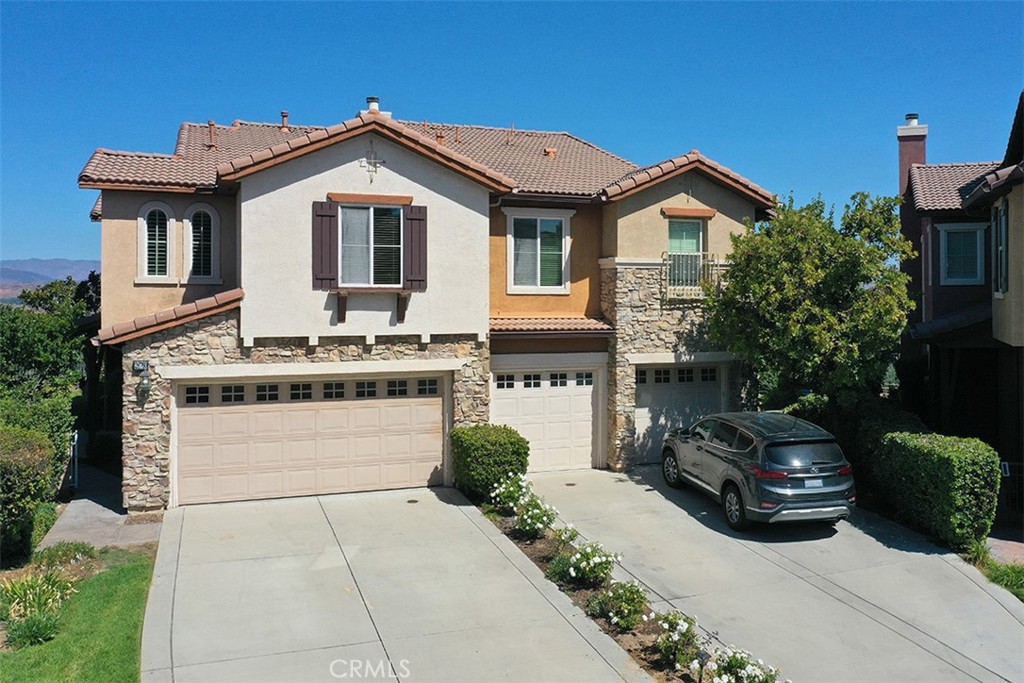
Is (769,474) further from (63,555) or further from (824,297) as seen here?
(63,555)

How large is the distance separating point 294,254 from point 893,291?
10.8 m

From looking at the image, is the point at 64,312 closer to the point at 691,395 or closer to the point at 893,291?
the point at 691,395

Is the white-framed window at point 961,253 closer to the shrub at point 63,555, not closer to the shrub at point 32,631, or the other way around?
the shrub at point 63,555

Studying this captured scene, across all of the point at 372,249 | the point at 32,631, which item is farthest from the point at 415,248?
the point at 32,631

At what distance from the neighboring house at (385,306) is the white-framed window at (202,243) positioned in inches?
1.2

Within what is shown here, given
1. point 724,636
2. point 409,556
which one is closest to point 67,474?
point 409,556

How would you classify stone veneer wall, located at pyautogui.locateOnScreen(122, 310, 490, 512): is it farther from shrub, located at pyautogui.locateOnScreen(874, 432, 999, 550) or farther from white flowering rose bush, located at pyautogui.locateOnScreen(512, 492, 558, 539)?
shrub, located at pyautogui.locateOnScreen(874, 432, 999, 550)

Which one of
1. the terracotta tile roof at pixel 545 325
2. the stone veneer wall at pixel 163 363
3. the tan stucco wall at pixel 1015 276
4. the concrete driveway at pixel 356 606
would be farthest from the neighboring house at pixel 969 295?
the stone veneer wall at pixel 163 363

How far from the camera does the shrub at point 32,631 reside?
7977 mm

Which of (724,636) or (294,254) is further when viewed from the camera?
(294,254)

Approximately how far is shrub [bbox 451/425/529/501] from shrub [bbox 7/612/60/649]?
22.6 feet

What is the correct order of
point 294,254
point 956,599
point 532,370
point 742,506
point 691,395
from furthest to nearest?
point 691,395 → point 532,370 → point 294,254 → point 742,506 → point 956,599

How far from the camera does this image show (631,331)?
16.0 meters

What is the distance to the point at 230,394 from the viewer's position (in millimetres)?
13578
